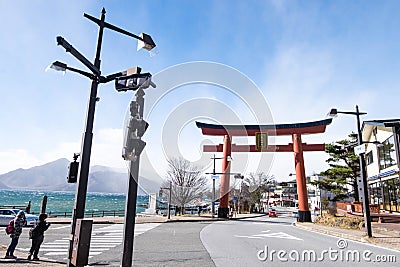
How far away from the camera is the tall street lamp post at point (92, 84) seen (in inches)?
250

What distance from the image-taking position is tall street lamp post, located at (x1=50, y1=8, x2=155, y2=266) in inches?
250

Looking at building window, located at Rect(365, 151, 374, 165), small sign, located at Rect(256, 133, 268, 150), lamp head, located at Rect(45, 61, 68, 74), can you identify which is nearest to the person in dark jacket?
lamp head, located at Rect(45, 61, 68, 74)

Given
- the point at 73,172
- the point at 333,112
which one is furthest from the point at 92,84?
the point at 333,112

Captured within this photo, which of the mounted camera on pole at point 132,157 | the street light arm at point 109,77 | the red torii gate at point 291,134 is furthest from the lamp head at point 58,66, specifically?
the red torii gate at point 291,134

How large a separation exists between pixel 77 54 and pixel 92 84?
81 centimetres

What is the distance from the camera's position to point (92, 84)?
24.0 ft

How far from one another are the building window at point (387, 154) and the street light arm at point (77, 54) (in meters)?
25.0

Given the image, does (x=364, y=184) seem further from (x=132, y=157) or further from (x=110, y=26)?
(x=110, y=26)

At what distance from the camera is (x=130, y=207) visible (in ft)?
17.6

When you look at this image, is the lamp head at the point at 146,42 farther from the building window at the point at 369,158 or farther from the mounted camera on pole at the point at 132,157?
the building window at the point at 369,158

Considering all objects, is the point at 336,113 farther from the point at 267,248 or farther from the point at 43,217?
the point at 43,217

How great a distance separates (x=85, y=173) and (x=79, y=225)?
4.71 ft

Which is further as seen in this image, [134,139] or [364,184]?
[364,184]

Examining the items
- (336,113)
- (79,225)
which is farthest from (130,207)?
(336,113)
